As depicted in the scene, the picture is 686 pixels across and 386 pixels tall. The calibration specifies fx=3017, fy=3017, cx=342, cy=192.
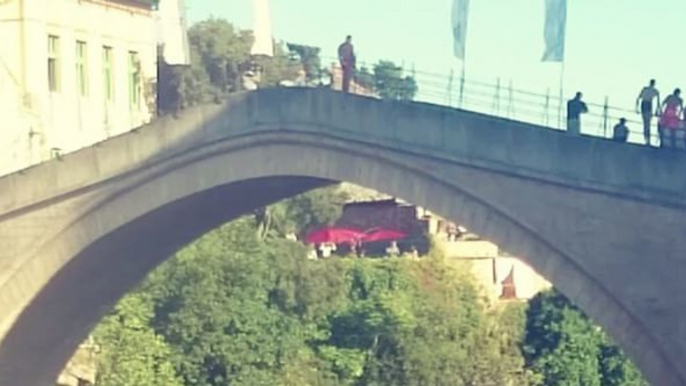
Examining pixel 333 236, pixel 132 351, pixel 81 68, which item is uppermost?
pixel 81 68

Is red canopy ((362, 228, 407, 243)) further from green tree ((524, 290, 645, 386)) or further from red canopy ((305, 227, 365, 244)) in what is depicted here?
green tree ((524, 290, 645, 386))

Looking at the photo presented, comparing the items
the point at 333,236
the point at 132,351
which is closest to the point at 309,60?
the point at 132,351

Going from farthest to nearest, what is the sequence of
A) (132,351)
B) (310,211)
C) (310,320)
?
(310,211) → (310,320) → (132,351)

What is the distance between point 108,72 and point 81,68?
129 cm

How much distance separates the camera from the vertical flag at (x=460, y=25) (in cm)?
3981

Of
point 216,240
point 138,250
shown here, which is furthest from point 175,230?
point 216,240

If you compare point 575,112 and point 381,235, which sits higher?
point 575,112

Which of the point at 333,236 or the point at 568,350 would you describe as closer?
the point at 568,350

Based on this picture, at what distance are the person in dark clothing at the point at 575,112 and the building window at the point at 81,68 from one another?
71.8 feet

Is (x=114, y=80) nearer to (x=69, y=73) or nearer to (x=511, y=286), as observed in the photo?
(x=69, y=73)

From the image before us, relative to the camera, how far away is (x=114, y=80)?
59531 millimetres

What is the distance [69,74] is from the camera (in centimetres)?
5791

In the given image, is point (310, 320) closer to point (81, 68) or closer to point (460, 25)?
point (81, 68)

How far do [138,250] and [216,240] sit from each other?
18.9m
